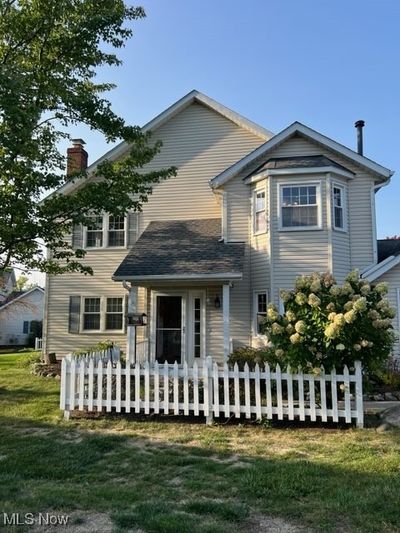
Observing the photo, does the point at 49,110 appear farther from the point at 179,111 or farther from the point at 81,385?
the point at 179,111

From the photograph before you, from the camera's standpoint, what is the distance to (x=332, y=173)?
44.0ft

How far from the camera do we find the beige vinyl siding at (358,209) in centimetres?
1393

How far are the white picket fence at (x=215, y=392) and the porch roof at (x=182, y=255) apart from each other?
165 inches

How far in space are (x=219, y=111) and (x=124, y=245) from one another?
5.94 meters

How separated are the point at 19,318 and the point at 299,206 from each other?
114ft

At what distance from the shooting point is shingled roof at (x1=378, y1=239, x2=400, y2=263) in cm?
1457

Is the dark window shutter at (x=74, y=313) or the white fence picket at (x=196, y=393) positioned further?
the dark window shutter at (x=74, y=313)

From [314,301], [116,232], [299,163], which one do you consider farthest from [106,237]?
[314,301]

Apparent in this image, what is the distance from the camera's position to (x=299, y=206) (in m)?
13.6

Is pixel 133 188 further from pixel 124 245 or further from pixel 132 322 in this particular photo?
pixel 124 245

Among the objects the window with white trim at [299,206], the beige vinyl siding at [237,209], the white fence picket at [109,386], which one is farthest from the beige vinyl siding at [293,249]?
the white fence picket at [109,386]

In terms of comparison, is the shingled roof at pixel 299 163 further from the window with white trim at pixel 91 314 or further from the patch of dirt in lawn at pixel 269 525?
the patch of dirt in lawn at pixel 269 525

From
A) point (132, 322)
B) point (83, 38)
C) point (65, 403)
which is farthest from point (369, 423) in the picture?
point (83, 38)

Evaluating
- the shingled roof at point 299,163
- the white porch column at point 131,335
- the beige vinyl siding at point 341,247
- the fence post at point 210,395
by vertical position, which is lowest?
the fence post at point 210,395
